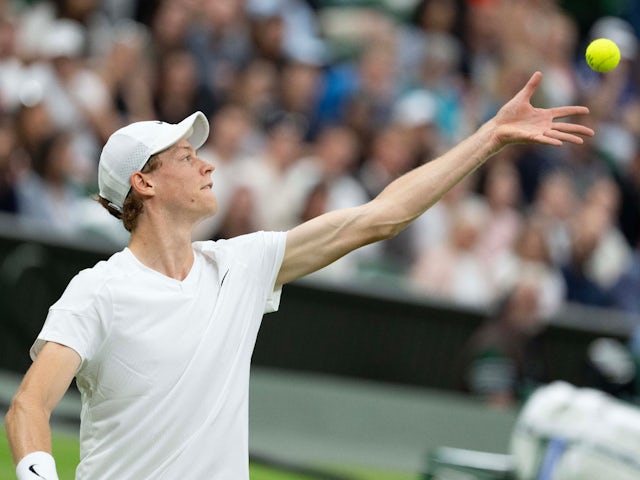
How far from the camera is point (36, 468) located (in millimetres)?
3822

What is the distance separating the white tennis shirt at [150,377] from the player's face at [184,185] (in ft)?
0.77

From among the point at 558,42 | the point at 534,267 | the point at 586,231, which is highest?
the point at 558,42

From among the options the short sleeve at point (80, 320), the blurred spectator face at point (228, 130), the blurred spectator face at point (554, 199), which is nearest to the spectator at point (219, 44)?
the blurred spectator face at point (228, 130)

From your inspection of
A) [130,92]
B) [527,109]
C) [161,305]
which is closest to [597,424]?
[527,109]

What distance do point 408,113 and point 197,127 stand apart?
9288mm

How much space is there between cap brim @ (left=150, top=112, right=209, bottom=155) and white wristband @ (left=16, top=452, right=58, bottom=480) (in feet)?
3.53

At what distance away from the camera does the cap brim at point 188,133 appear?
4.46 metres

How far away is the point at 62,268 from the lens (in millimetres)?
10609

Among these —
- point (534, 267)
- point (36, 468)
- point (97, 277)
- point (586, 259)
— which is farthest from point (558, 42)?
point (36, 468)

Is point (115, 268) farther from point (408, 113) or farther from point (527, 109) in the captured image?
point (408, 113)

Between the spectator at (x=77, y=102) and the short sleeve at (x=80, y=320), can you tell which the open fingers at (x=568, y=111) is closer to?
the short sleeve at (x=80, y=320)

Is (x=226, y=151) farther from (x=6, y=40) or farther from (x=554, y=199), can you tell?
(x=554, y=199)

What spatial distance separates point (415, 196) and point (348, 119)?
28.6 ft

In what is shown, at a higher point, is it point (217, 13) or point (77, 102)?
point (217, 13)
